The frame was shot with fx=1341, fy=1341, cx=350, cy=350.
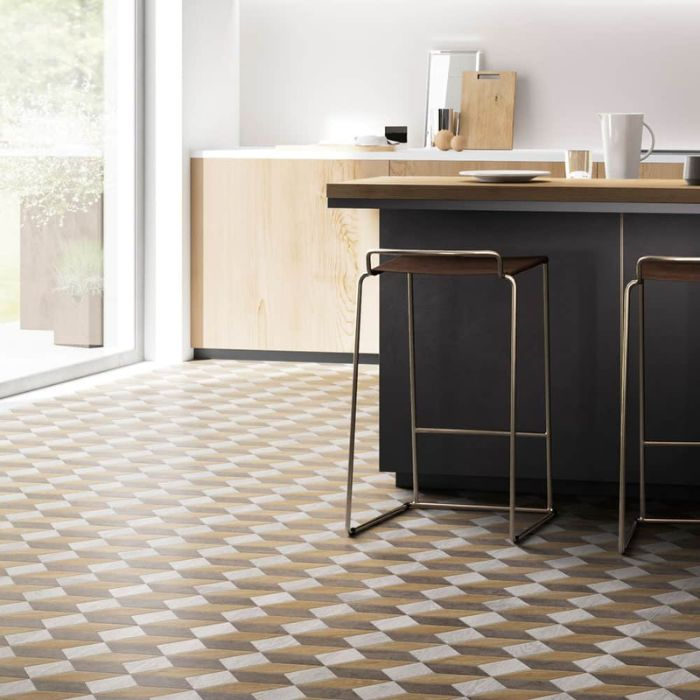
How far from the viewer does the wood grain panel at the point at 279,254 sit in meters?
7.12

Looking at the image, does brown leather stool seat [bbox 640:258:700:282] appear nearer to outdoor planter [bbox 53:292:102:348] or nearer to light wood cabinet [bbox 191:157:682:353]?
light wood cabinet [bbox 191:157:682:353]

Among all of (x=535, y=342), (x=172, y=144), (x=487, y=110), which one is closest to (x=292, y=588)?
(x=535, y=342)

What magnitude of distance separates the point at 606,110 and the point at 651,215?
11.4 feet

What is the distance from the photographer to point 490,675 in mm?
3043

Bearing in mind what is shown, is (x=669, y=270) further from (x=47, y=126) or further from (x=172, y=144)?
(x=172, y=144)

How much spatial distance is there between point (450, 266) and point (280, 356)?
11.4 feet

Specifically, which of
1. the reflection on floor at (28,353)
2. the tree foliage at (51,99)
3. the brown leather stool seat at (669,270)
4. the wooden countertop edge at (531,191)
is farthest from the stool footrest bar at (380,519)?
the tree foliage at (51,99)

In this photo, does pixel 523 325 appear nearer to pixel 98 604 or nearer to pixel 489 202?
pixel 489 202

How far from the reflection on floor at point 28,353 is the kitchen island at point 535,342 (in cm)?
236

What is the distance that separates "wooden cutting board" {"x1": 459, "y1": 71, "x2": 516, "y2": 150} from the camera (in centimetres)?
761

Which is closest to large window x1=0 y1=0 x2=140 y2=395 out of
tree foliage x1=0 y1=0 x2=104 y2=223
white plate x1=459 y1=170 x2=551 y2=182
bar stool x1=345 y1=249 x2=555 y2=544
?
tree foliage x1=0 y1=0 x2=104 y2=223

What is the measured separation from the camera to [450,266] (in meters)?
4.05

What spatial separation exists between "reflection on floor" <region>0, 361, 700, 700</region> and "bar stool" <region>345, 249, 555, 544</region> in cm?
8

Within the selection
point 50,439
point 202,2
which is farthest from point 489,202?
point 202,2
